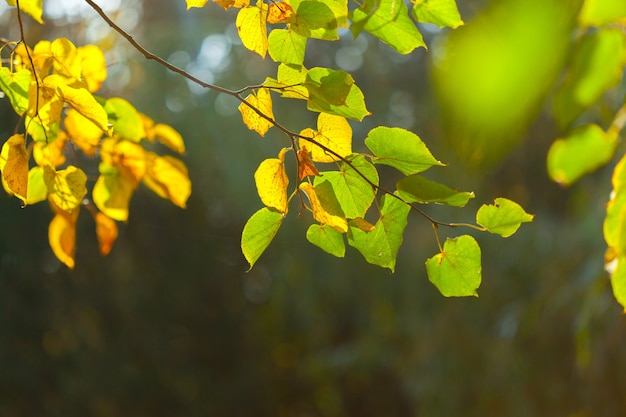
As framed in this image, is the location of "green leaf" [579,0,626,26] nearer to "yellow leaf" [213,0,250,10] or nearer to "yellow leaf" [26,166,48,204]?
"yellow leaf" [213,0,250,10]

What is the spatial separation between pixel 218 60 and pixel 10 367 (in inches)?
58.7

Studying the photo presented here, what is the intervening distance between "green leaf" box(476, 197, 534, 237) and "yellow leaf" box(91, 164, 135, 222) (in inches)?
10.0

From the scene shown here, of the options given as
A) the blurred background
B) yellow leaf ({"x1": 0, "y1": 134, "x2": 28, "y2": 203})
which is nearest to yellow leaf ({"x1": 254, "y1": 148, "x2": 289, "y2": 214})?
yellow leaf ({"x1": 0, "y1": 134, "x2": 28, "y2": 203})

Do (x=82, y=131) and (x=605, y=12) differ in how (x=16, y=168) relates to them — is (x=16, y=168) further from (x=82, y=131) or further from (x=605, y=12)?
(x=605, y=12)

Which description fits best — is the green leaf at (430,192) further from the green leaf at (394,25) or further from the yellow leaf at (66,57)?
the yellow leaf at (66,57)

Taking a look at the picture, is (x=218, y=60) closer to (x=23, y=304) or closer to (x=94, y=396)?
(x=23, y=304)

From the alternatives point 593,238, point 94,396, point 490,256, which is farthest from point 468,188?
point 94,396

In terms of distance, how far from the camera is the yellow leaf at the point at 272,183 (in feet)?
1.17

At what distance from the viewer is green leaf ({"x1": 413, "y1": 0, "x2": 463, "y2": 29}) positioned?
34cm

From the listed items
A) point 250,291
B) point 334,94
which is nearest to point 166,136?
point 334,94

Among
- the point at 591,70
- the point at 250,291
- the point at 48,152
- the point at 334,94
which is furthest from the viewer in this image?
the point at 250,291

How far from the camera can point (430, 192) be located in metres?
0.33

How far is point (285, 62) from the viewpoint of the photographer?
0.34 m

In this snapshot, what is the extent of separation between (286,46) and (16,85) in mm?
142
